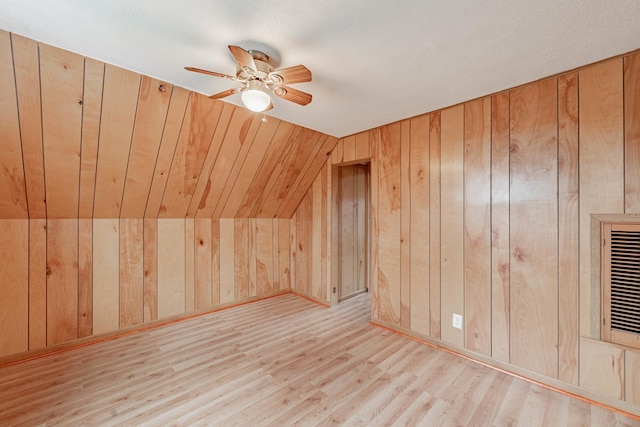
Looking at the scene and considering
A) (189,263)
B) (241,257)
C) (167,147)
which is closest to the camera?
(167,147)

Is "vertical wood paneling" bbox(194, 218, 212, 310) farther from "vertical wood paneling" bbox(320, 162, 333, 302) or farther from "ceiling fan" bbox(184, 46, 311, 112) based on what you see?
"ceiling fan" bbox(184, 46, 311, 112)

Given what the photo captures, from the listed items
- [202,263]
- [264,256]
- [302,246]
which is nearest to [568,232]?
[302,246]

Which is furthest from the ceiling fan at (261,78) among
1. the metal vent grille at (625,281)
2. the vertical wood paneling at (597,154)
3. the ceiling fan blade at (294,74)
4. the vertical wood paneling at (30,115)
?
the metal vent grille at (625,281)

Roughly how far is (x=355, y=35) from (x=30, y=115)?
84.2 inches

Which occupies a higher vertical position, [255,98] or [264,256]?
[255,98]

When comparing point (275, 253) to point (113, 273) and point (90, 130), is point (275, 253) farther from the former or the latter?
point (90, 130)

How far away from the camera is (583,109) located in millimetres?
1705

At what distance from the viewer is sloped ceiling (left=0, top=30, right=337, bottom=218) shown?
161cm

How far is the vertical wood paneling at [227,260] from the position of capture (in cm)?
329

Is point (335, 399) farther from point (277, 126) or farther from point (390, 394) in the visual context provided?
point (277, 126)

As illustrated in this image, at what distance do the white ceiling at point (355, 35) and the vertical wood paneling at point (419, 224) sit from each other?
592 millimetres

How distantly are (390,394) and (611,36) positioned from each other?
2526 millimetres

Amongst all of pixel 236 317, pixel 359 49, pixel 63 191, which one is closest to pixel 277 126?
pixel 359 49

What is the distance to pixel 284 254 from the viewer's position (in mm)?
3945
